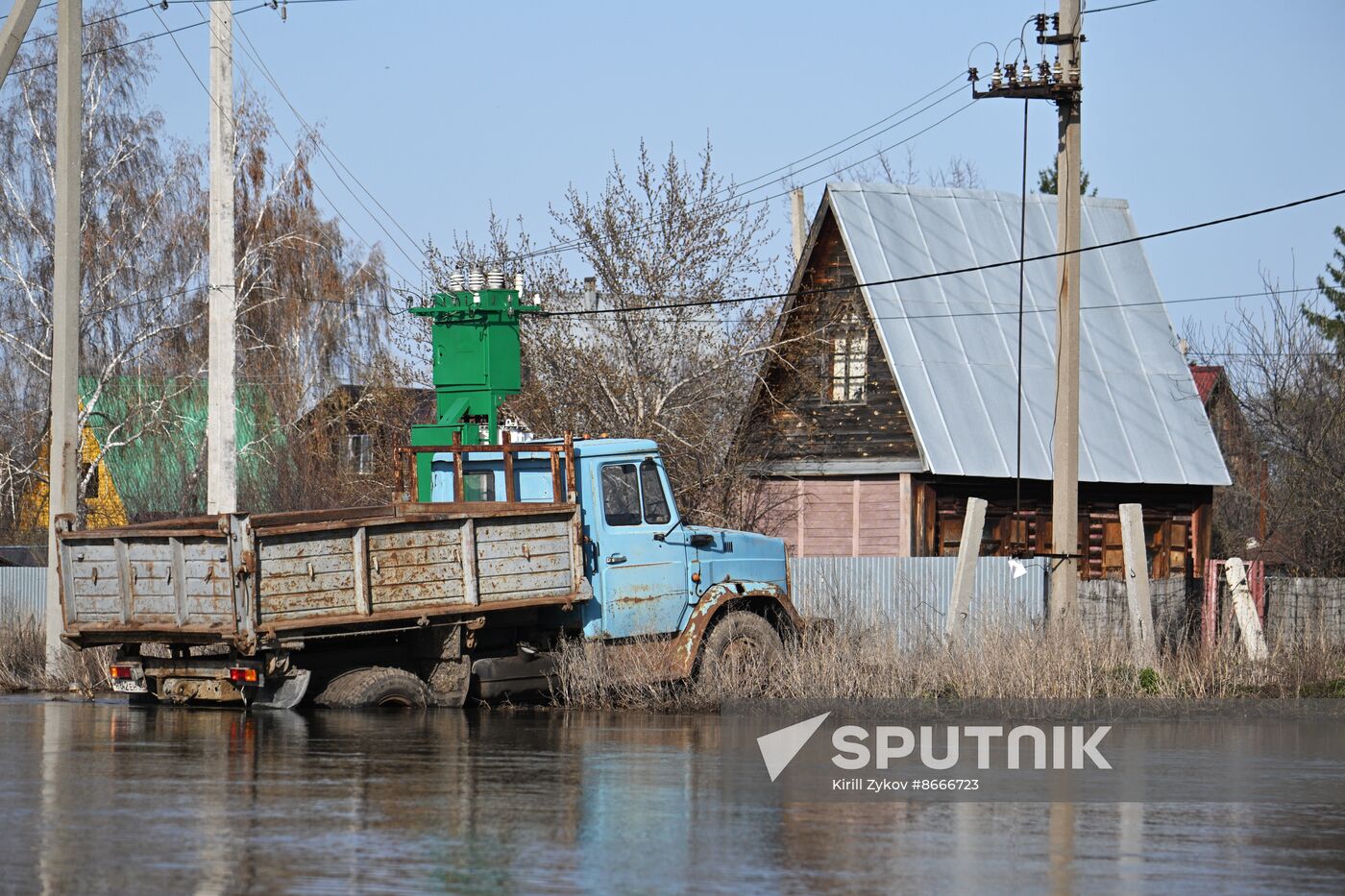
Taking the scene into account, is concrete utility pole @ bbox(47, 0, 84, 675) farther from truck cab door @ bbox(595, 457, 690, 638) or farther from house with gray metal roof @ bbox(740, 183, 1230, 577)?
house with gray metal roof @ bbox(740, 183, 1230, 577)

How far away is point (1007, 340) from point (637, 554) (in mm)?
14933

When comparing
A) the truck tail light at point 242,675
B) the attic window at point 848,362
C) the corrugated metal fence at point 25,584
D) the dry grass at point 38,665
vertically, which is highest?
the attic window at point 848,362

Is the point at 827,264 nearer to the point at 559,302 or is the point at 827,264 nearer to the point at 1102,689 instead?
the point at 559,302

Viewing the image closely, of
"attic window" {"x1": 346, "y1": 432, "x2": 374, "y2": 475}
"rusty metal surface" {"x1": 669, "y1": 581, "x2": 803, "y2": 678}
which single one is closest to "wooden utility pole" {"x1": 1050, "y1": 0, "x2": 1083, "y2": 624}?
"rusty metal surface" {"x1": 669, "y1": 581, "x2": 803, "y2": 678}

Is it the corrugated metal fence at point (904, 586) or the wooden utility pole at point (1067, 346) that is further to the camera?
the corrugated metal fence at point (904, 586)

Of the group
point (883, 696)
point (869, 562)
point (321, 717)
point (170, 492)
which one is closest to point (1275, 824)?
point (883, 696)

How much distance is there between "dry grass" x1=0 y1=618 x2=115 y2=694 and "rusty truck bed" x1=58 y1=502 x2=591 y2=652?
3.16 meters

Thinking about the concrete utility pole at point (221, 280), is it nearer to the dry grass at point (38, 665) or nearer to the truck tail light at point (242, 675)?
the dry grass at point (38, 665)

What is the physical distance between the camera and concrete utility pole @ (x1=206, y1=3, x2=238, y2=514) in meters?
20.4

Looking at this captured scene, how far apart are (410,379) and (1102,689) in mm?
14753

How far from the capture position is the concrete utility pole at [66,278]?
1895 cm

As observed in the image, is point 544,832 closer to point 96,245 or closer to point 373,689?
point 373,689

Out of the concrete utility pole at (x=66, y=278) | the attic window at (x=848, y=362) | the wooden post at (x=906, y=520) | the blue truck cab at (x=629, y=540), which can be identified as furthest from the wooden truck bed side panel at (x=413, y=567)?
the attic window at (x=848, y=362)

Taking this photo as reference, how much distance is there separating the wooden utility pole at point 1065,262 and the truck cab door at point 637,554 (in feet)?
15.4
